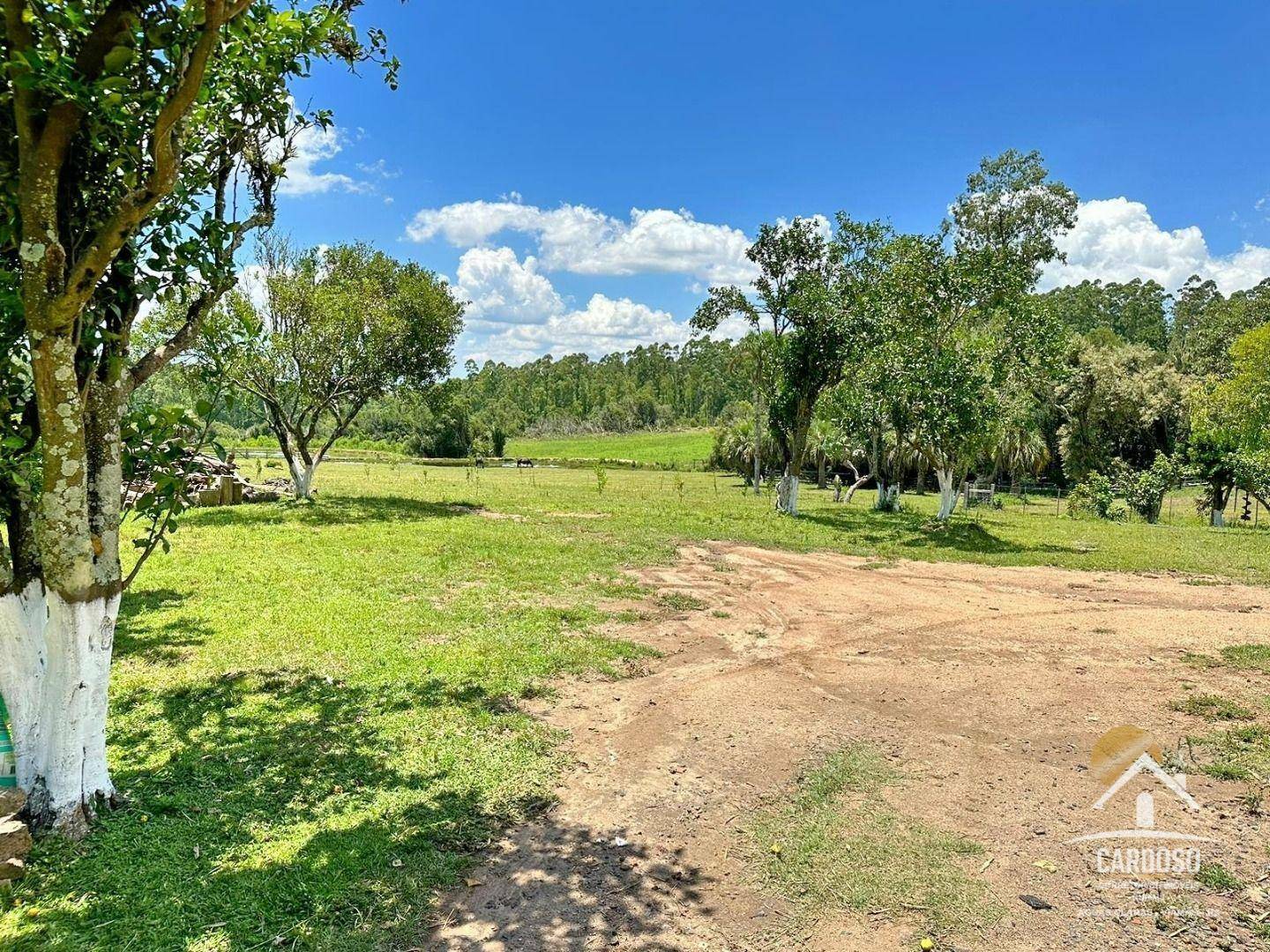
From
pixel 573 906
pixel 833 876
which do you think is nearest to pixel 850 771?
pixel 833 876

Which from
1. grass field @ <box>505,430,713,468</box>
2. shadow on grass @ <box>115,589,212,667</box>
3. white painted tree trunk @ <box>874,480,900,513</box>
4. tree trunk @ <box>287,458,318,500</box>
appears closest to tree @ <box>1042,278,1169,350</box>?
grass field @ <box>505,430,713,468</box>

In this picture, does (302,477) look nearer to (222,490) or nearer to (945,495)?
(222,490)

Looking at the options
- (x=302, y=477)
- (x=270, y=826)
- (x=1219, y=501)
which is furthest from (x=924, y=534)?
(x=302, y=477)

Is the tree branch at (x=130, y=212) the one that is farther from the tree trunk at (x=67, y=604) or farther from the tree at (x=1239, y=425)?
the tree at (x=1239, y=425)

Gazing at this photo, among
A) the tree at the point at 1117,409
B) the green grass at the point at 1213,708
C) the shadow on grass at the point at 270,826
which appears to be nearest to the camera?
the shadow on grass at the point at 270,826

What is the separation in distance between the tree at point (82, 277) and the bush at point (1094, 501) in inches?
1139

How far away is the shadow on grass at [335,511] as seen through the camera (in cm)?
1636

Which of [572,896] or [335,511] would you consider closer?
[572,896]

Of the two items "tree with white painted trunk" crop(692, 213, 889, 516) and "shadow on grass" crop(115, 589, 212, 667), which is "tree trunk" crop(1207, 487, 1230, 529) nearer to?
"tree with white painted trunk" crop(692, 213, 889, 516)

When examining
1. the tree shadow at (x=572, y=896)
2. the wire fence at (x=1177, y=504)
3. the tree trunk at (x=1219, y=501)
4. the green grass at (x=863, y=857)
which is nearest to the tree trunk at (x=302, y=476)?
the tree shadow at (x=572, y=896)

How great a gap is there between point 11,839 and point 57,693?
0.75 metres

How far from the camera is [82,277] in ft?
11.5

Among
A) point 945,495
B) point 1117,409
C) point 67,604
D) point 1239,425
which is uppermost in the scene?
point 1117,409

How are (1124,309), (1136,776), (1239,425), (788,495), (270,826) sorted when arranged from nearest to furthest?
(270,826), (1136,776), (1239,425), (788,495), (1124,309)
